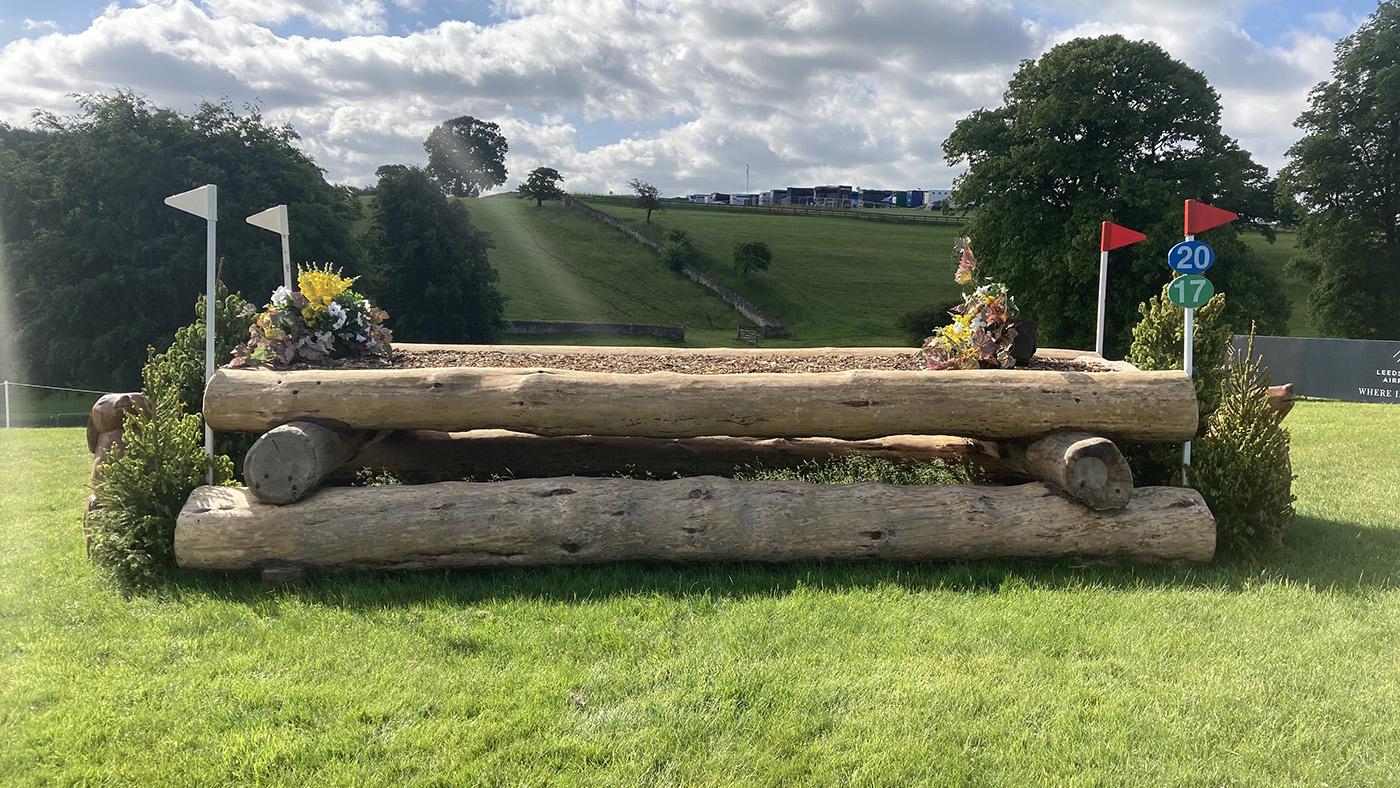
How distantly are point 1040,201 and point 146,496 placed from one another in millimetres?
23245

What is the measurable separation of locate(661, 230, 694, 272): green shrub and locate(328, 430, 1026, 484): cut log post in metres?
41.6

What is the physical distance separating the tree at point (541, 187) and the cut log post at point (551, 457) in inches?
2153

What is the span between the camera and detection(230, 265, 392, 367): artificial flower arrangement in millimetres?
6430

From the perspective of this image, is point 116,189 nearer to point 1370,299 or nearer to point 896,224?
point 1370,299

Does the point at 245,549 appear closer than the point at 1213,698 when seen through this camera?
No

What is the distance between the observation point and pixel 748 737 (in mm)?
3121

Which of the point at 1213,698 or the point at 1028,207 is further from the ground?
the point at 1028,207

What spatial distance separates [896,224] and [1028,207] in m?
41.7

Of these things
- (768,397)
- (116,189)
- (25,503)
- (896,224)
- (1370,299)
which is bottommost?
(25,503)

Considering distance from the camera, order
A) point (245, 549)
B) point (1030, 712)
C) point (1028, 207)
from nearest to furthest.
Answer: point (1030, 712)
point (245, 549)
point (1028, 207)

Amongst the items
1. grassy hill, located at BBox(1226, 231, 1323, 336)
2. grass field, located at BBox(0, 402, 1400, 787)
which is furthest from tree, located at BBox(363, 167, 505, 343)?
grassy hill, located at BBox(1226, 231, 1323, 336)

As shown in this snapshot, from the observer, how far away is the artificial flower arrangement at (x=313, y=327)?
643 centimetres

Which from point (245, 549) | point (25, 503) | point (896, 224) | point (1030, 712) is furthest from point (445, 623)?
point (896, 224)

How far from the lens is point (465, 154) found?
65875 millimetres
